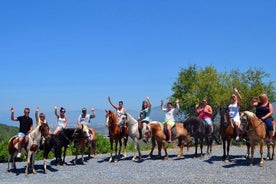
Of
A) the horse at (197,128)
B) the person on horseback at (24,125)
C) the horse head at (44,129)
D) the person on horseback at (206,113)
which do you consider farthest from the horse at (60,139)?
the person on horseback at (206,113)

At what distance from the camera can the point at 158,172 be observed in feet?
50.3

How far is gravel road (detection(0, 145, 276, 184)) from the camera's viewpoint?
44.9ft

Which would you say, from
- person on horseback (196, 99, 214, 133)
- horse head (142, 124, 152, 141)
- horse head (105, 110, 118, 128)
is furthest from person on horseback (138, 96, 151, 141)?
person on horseback (196, 99, 214, 133)

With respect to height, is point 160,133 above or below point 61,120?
below

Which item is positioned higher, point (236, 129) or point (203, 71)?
point (203, 71)

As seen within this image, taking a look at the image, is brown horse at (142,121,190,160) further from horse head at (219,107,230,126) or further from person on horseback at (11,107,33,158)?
person on horseback at (11,107,33,158)

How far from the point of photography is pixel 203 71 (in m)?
51.6

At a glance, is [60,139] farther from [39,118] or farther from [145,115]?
[145,115]

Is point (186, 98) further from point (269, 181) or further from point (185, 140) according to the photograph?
point (269, 181)

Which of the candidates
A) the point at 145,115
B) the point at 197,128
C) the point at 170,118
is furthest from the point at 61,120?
the point at 197,128

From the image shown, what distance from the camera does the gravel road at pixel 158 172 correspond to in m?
13.7

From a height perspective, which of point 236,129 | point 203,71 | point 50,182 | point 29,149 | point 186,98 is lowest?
point 50,182

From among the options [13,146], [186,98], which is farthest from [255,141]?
[186,98]

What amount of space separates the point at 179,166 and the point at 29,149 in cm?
679
